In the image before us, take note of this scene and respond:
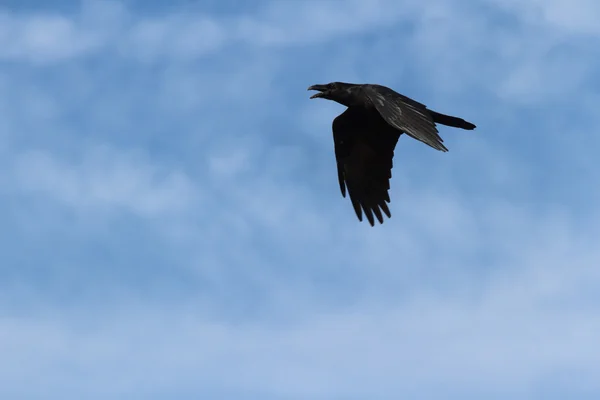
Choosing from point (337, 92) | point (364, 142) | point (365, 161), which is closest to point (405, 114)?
point (337, 92)

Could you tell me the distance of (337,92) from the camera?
15.0 meters

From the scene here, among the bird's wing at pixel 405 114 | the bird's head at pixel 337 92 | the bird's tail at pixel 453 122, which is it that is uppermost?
the bird's head at pixel 337 92

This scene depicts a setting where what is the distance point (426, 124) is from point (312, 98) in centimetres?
236

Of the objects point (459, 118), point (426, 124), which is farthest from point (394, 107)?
point (459, 118)

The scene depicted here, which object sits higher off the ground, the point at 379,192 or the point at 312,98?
the point at 312,98

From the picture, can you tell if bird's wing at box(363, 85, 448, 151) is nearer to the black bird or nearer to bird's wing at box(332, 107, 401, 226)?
the black bird

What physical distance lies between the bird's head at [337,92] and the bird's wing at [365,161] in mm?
562

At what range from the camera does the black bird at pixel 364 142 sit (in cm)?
1491

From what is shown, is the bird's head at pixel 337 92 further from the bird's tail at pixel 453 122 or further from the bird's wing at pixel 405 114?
the bird's tail at pixel 453 122

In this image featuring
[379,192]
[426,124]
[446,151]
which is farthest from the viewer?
[379,192]

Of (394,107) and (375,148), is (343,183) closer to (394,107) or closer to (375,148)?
(375,148)

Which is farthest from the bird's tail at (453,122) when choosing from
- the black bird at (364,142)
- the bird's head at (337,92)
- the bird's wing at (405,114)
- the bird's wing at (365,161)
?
the bird's head at (337,92)

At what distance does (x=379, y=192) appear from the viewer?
52.0 feet

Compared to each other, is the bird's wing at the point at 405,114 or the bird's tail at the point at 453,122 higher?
the bird's tail at the point at 453,122
